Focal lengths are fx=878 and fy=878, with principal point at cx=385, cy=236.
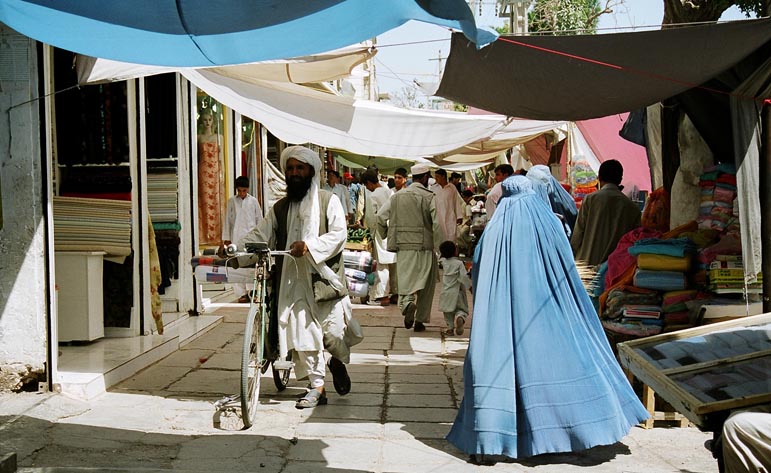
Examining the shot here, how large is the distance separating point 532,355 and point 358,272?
6.41 feet

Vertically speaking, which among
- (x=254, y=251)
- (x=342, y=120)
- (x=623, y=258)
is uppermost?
(x=342, y=120)

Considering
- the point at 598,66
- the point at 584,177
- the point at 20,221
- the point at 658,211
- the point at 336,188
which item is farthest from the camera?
the point at 336,188

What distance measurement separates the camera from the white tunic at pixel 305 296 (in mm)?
5875

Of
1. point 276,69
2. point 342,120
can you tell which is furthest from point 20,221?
point 342,120

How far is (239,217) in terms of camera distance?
10664 mm

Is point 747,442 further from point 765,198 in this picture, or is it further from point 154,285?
point 154,285

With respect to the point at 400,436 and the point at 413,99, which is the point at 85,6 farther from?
the point at 413,99

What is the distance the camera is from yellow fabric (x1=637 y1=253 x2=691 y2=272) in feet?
19.4

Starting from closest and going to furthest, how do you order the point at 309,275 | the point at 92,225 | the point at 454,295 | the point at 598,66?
1. the point at 598,66
2. the point at 309,275
3. the point at 92,225
4. the point at 454,295

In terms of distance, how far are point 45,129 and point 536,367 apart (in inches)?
142

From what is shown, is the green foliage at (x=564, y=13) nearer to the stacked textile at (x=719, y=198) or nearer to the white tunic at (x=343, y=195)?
the white tunic at (x=343, y=195)

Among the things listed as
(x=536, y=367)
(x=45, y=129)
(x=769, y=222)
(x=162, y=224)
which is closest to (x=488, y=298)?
(x=536, y=367)

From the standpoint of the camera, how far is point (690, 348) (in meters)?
3.47

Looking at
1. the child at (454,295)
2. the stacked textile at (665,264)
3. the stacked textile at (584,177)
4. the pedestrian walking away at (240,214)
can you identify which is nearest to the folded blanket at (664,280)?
the stacked textile at (665,264)
